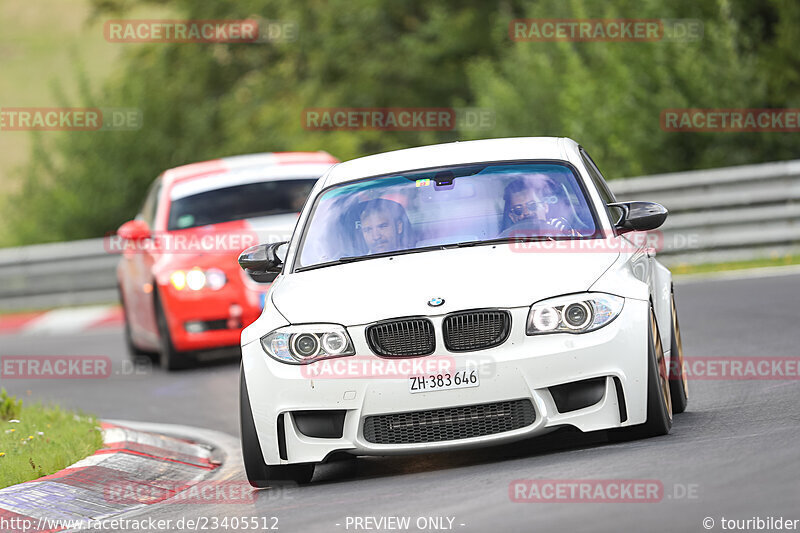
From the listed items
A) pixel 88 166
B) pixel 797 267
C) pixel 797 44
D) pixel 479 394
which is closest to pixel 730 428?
pixel 479 394

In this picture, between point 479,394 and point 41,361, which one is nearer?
point 479,394

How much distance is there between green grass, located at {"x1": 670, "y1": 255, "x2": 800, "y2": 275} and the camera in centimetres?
1792

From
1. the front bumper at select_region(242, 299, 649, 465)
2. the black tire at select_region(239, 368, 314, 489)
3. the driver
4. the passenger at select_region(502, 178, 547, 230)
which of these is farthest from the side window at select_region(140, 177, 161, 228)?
the front bumper at select_region(242, 299, 649, 465)

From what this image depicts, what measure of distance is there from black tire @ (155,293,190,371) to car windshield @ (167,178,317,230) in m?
0.89

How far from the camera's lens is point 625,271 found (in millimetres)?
7664

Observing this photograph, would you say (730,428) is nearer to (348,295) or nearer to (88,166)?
(348,295)

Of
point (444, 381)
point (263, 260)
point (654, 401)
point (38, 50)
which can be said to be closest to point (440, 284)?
point (444, 381)

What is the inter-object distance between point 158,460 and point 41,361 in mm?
→ 8189

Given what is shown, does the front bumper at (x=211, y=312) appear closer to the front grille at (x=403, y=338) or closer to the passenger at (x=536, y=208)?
the passenger at (x=536, y=208)

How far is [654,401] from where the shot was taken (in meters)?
7.41

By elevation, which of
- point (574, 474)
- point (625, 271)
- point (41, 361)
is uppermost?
point (625, 271)

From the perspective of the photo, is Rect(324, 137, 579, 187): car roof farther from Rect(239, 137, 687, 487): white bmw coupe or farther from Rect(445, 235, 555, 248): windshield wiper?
Rect(445, 235, 555, 248): windshield wiper

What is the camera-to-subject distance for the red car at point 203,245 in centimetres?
1414

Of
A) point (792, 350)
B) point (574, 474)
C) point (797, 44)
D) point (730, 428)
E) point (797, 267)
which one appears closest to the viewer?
A: point (574, 474)
